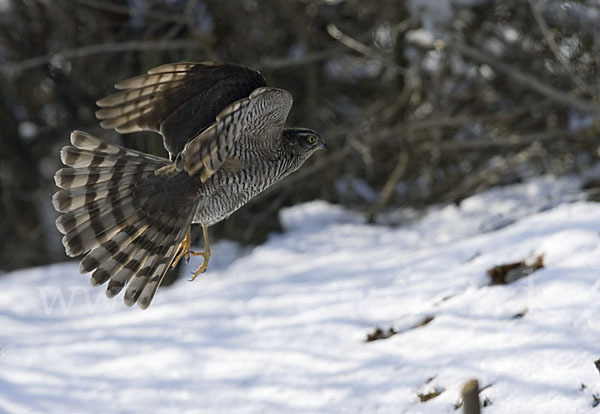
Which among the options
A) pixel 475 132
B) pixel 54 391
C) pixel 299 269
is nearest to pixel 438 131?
pixel 475 132

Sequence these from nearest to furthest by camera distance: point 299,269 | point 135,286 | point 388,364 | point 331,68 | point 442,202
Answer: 1. point 135,286
2. point 388,364
3. point 299,269
4. point 442,202
5. point 331,68

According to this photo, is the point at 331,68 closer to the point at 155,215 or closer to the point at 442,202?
the point at 442,202

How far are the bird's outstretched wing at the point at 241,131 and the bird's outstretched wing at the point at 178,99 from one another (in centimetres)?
27

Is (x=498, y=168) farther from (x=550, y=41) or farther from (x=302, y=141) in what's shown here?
(x=302, y=141)

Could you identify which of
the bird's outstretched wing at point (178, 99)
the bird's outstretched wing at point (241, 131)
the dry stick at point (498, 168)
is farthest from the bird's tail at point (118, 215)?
the dry stick at point (498, 168)

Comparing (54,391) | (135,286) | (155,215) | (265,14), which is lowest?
(54,391)

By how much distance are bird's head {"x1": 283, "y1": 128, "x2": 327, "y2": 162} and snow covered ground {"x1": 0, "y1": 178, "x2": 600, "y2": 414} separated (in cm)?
112

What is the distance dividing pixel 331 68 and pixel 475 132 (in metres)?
1.79

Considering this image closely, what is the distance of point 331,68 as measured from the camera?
24.2 feet

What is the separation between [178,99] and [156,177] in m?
0.43

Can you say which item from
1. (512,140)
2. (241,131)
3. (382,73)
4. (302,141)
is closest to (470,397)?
(241,131)

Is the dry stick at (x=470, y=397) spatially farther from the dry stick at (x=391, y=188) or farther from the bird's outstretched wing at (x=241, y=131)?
the dry stick at (x=391, y=188)

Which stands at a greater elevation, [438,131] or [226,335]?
[438,131]

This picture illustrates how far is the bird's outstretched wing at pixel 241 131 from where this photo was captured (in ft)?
8.41
